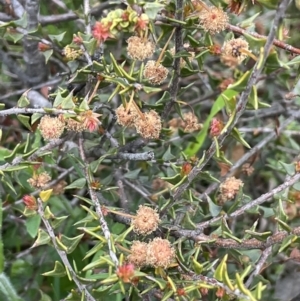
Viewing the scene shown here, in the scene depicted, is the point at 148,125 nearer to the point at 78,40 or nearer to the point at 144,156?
the point at 144,156

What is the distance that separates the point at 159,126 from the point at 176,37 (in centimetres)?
17

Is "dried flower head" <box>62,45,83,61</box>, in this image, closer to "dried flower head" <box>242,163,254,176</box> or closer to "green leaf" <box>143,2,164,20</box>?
"green leaf" <box>143,2,164,20</box>

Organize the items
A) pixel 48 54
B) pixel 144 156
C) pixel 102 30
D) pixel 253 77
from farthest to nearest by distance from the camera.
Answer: pixel 48 54
pixel 144 156
pixel 102 30
pixel 253 77

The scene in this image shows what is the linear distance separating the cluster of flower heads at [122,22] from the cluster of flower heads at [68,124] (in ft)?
0.48

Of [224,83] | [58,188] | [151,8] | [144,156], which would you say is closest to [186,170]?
[144,156]

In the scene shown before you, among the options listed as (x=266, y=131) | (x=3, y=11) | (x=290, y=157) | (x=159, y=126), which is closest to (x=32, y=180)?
(x=159, y=126)

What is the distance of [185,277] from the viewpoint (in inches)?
34.8

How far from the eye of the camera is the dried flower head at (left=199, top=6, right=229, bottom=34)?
0.85 meters

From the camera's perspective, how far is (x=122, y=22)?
2.57 ft

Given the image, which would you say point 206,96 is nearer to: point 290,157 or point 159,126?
point 290,157

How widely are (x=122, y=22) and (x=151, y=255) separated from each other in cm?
37

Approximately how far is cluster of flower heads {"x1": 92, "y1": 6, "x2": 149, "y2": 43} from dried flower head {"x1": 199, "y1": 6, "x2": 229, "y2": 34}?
13 centimetres

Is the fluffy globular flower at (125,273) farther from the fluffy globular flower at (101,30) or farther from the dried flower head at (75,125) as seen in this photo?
the fluffy globular flower at (101,30)

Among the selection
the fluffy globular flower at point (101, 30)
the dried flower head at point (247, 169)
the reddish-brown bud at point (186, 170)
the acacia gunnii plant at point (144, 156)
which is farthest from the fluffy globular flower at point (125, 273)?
the dried flower head at point (247, 169)
